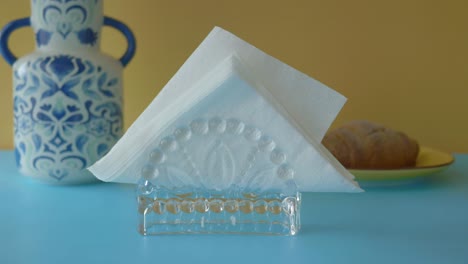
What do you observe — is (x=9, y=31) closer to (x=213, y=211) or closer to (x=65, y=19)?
(x=65, y=19)

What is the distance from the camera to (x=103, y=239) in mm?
492

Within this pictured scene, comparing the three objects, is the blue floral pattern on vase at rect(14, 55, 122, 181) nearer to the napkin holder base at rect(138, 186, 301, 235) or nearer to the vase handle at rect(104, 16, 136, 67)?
the vase handle at rect(104, 16, 136, 67)

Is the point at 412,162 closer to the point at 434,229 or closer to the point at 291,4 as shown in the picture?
the point at 434,229

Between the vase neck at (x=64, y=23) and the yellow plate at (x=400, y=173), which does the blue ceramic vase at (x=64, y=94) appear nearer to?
the vase neck at (x=64, y=23)

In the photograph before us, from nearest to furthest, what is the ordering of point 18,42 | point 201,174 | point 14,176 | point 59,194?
point 201,174 < point 59,194 < point 14,176 < point 18,42

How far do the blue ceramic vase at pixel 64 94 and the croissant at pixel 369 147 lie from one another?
0.33 metres

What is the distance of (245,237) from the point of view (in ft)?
1.65

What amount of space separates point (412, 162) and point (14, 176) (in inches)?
24.0

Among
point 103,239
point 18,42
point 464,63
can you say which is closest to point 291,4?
point 464,63

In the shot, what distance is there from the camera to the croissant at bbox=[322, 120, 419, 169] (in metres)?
0.74

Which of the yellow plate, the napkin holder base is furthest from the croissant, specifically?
the napkin holder base

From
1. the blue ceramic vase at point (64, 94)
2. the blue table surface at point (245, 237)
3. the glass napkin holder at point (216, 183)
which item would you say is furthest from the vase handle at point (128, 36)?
the glass napkin holder at point (216, 183)

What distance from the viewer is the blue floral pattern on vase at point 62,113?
2.22ft

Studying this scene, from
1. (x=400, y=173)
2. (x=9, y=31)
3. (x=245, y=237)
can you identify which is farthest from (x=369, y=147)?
(x=9, y=31)
